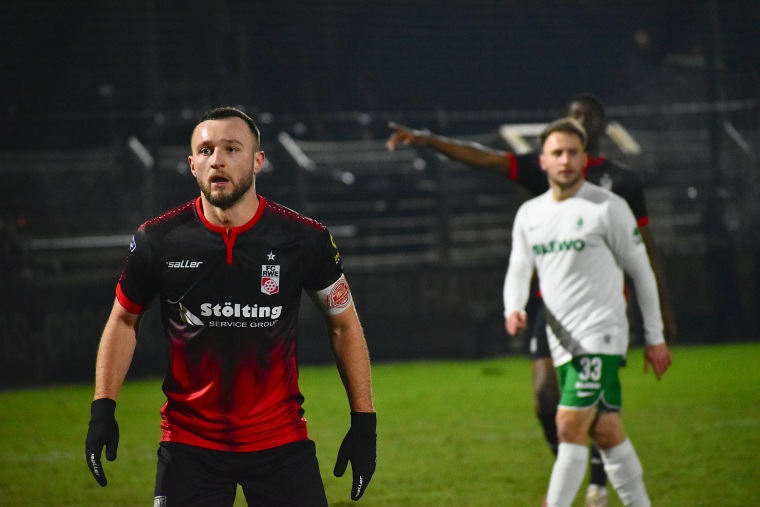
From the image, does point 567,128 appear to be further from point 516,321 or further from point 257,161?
point 257,161

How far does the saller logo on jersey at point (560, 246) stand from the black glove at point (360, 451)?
6.40 ft

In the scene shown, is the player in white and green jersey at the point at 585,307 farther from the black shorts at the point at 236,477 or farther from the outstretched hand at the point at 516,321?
the black shorts at the point at 236,477

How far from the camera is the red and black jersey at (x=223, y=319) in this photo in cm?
349

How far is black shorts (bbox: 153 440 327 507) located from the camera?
3445 mm

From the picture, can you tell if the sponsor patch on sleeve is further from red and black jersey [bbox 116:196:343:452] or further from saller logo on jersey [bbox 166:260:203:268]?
saller logo on jersey [bbox 166:260:203:268]

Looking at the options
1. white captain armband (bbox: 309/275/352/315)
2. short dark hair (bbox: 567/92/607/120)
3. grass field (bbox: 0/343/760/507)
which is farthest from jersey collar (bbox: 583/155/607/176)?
white captain armband (bbox: 309/275/352/315)

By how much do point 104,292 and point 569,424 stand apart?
8.89 metres

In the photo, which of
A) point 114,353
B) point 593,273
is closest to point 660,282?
point 593,273

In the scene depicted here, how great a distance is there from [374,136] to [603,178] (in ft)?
42.9

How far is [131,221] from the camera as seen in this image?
46.9 ft

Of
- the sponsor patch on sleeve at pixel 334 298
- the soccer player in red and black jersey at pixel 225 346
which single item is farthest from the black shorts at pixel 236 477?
the sponsor patch on sleeve at pixel 334 298

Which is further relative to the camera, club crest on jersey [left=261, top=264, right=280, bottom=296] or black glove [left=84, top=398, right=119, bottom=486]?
club crest on jersey [left=261, top=264, right=280, bottom=296]

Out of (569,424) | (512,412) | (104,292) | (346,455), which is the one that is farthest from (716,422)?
(104,292)

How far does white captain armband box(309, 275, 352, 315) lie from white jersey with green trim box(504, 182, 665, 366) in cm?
183
